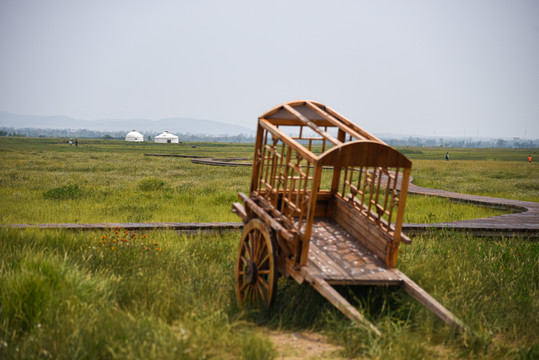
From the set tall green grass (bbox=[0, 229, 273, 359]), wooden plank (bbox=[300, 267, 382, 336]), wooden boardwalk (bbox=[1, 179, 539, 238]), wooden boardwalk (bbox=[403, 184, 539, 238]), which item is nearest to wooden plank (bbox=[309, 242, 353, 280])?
wooden plank (bbox=[300, 267, 382, 336])

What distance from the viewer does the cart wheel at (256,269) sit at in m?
5.38

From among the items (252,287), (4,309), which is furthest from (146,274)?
(4,309)

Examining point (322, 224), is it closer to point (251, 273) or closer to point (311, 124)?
point (251, 273)

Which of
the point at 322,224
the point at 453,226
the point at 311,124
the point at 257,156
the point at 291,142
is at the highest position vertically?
the point at 311,124

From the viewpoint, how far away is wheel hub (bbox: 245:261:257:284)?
571 cm

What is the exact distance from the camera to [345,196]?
23.1 ft

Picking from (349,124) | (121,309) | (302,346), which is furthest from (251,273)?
(349,124)

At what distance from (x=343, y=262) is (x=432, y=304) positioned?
1101mm

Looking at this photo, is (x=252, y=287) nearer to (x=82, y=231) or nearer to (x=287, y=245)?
(x=287, y=245)

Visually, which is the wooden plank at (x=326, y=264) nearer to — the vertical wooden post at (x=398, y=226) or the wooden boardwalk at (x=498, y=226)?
the vertical wooden post at (x=398, y=226)

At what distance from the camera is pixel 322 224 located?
6.72 metres

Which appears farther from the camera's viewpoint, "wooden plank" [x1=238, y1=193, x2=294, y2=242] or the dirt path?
"wooden plank" [x1=238, y1=193, x2=294, y2=242]

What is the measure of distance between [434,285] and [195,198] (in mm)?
10442

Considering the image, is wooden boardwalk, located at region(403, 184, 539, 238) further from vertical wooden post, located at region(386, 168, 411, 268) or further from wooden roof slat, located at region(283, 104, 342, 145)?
wooden roof slat, located at region(283, 104, 342, 145)
